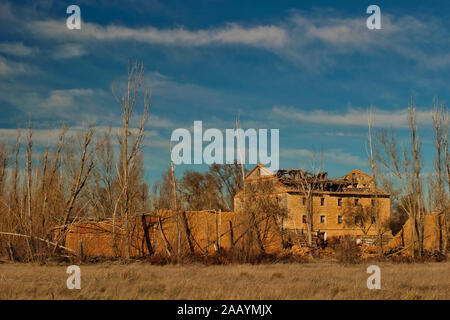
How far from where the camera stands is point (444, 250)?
21.8m

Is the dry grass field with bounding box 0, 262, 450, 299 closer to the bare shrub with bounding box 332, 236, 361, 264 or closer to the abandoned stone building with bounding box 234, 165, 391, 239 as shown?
the bare shrub with bounding box 332, 236, 361, 264

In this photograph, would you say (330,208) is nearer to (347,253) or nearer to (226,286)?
(347,253)

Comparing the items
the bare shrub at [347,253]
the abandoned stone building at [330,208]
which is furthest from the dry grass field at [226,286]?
the abandoned stone building at [330,208]

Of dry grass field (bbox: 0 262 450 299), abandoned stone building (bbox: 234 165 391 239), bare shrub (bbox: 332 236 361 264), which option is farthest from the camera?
abandoned stone building (bbox: 234 165 391 239)

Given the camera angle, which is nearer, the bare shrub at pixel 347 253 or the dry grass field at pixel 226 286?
the dry grass field at pixel 226 286

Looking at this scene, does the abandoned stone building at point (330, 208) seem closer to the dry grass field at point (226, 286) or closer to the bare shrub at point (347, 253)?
the bare shrub at point (347, 253)

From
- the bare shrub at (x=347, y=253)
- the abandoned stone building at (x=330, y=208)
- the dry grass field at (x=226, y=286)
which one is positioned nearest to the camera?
the dry grass field at (x=226, y=286)

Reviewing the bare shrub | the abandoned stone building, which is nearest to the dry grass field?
the bare shrub

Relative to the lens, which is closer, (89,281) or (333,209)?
(89,281)

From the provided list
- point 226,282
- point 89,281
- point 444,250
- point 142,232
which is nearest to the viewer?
point 89,281

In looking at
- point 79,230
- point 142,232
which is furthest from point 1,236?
point 142,232

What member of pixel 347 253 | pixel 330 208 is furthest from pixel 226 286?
pixel 330 208
